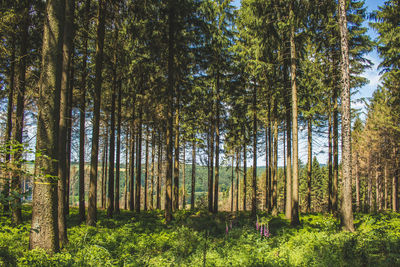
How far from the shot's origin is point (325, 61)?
612 inches

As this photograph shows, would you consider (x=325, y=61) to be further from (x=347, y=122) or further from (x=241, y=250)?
(x=241, y=250)

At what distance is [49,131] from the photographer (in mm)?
5168

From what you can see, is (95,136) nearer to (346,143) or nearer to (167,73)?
(167,73)

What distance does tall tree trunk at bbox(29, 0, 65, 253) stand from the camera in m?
5.04

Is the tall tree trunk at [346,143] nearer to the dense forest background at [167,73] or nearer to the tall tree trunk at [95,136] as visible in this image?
the dense forest background at [167,73]

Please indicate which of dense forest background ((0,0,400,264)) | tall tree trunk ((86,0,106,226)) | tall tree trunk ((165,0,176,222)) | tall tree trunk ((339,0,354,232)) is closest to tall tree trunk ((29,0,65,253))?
dense forest background ((0,0,400,264))

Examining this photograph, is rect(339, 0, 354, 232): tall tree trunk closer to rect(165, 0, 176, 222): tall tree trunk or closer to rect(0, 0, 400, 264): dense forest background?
rect(0, 0, 400, 264): dense forest background

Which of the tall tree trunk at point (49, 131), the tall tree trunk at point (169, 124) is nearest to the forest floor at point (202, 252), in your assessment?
the tall tree trunk at point (49, 131)

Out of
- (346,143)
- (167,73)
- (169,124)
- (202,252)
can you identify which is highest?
(167,73)

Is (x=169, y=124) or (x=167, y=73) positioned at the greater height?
(x=167, y=73)

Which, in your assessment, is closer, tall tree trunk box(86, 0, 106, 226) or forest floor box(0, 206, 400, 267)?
forest floor box(0, 206, 400, 267)

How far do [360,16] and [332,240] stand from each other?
1445 centimetres

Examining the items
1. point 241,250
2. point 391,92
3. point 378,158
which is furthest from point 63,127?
point 378,158

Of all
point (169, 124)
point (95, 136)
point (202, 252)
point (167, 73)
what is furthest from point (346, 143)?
point (167, 73)
